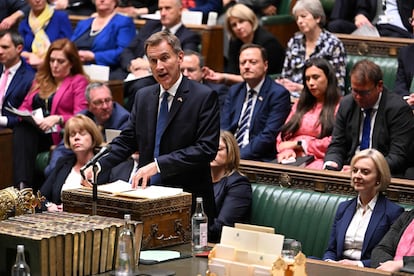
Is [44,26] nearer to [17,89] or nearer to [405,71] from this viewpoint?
[17,89]

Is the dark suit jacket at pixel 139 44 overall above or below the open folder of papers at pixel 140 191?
above

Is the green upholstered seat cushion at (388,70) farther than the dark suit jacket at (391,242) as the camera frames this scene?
Yes

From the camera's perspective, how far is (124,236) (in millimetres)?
4508

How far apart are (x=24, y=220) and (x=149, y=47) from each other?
103cm

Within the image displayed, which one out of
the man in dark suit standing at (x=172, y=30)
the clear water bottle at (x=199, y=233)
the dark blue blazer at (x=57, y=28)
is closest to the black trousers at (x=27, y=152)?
the man in dark suit standing at (x=172, y=30)

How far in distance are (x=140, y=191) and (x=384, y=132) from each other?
2.23 metres

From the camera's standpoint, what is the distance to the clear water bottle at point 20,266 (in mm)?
4094

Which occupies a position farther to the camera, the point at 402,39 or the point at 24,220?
the point at 402,39

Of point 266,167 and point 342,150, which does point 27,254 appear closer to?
point 266,167

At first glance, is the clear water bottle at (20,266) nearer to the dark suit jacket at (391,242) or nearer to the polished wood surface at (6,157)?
the dark suit jacket at (391,242)

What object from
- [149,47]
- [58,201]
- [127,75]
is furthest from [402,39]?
[149,47]

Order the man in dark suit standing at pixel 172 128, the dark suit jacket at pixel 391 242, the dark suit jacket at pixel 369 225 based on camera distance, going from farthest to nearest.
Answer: the dark suit jacket at pixel 369 225
the dark suit jacket at pixel 391 242
the man in dark suit standing at pixel 172 128


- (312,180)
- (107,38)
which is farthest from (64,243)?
(107,38)

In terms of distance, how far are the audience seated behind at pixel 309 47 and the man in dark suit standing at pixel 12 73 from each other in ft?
6.36
